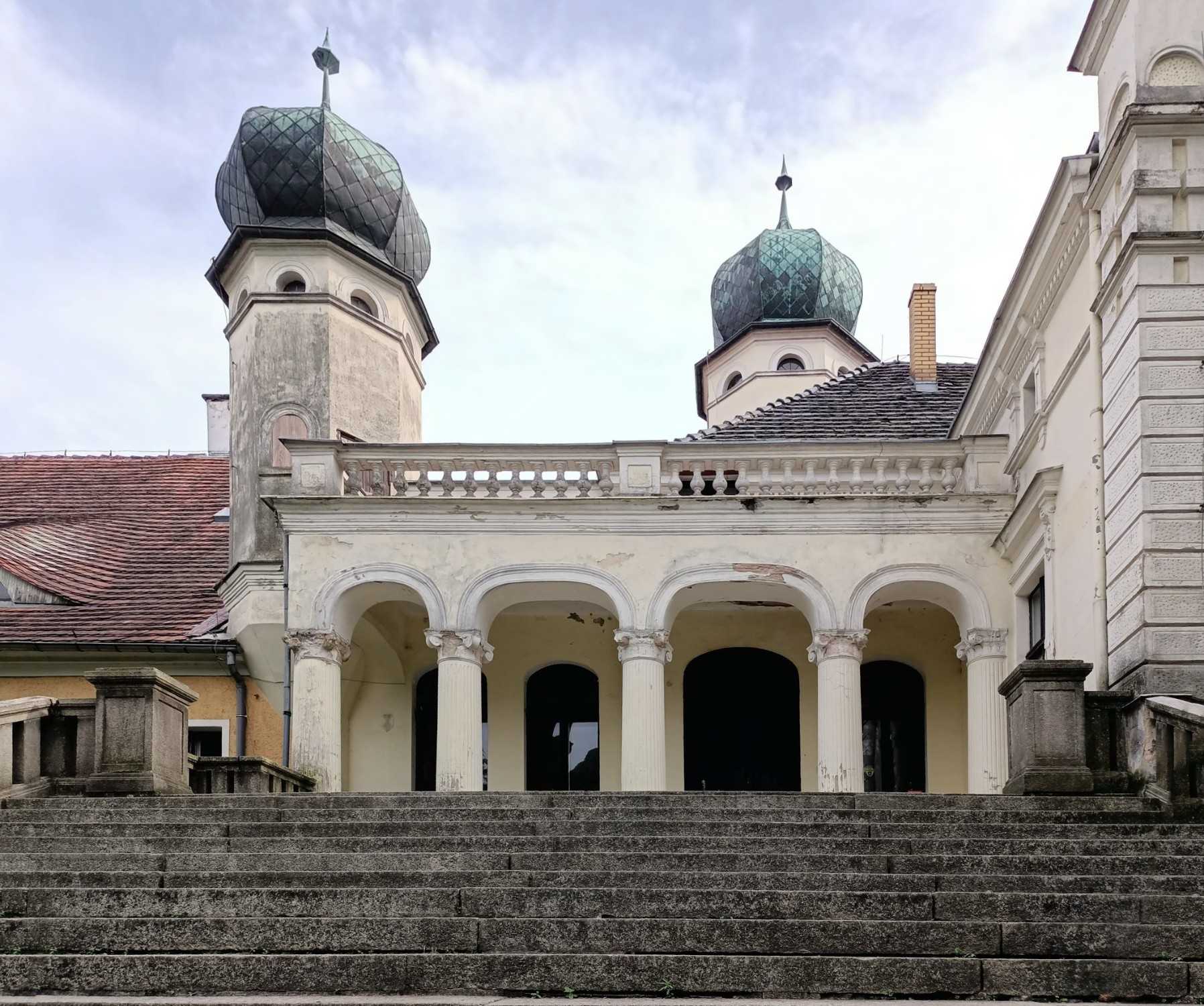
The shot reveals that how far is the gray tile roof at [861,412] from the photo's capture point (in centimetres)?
2344

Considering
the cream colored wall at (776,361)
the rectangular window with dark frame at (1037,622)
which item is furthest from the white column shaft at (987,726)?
the cream colored wall at (776,361)

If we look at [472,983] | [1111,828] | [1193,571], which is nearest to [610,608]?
[1193,571]

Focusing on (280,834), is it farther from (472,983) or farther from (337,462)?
(337,462)

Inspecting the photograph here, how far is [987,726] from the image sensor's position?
19031 millimetres

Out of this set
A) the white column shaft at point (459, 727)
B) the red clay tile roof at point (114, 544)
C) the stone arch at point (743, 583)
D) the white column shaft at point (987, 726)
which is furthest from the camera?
the red clay tile roof at point (114, 544)

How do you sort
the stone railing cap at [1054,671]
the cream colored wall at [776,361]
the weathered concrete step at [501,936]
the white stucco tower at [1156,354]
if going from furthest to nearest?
the cream colored wall at [776,361], the white stucco tower at [1156,354], the stone railing cap at [1054,671], the weathered concrete step at [501,936]

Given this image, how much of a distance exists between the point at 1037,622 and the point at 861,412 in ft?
20.6

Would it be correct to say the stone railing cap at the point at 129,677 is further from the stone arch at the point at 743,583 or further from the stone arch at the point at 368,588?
the stone arch at the point at 743,583

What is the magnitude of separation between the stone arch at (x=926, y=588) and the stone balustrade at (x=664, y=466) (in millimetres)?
927

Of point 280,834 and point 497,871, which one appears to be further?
point 280,834

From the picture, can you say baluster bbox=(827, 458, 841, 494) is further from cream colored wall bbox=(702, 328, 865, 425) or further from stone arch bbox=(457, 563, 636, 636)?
cream colored wall bbox=(702, 328, 865, 425)

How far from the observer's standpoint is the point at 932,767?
868 inches

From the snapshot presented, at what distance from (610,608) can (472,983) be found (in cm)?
1195

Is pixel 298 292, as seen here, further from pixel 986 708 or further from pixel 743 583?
pixel 986 708
